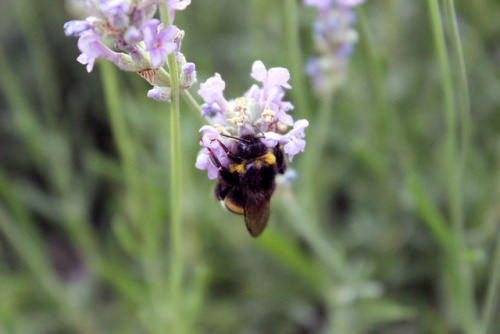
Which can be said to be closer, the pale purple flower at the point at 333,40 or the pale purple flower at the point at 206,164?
the pale purple flower at the point at 206,164

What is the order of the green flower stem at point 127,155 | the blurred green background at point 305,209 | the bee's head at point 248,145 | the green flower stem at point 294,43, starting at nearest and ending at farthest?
the bee's head at point 248,145 → the green flower stem at point 294,43 → the green flower stem at point 127,155 → the blurred green background at point 305,209

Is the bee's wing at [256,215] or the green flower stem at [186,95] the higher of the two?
A: the green flower stem at [186,95]

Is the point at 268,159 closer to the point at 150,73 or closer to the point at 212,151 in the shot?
the point at 212,151

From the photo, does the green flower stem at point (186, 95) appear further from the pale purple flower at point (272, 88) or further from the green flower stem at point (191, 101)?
the pale purple flower at point (272, 88)

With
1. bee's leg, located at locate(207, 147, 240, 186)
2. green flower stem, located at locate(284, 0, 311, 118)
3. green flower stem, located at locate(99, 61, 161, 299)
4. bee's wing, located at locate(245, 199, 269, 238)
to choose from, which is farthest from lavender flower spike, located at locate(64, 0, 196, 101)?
green flower stem, located at locate(99, 61, 161, 299)

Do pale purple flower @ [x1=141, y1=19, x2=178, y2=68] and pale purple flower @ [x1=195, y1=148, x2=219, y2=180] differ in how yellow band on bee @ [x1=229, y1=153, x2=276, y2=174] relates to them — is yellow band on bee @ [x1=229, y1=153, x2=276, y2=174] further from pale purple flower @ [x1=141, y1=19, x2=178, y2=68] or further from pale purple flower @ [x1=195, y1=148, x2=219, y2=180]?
pale purple flower @ [x1=141, y1=19, x2=178, y2=68]

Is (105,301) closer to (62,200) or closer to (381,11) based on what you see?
(62,200)

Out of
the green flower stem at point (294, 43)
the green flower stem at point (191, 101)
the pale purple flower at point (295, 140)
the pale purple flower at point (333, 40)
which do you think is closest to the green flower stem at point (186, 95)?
the green flower stem at point (191, 101)
